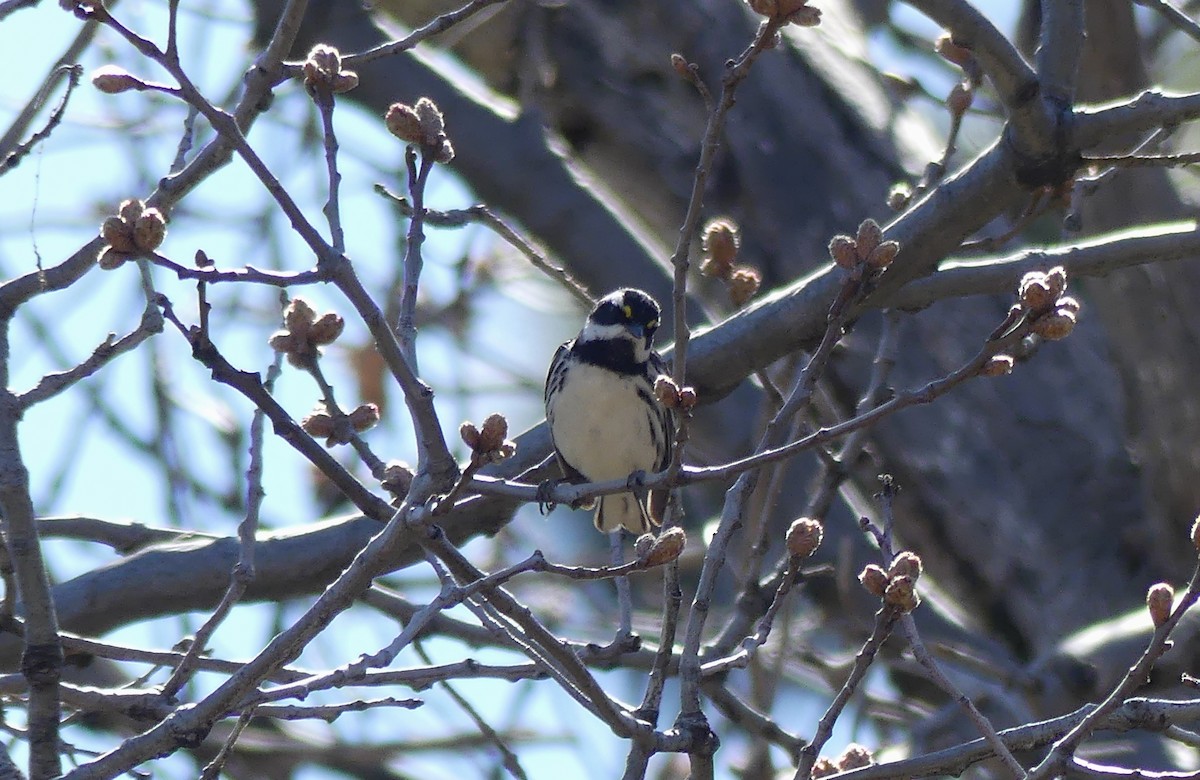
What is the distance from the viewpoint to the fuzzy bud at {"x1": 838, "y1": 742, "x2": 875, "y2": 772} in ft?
8.69

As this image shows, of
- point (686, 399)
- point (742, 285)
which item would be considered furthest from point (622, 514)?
point (686, 399)

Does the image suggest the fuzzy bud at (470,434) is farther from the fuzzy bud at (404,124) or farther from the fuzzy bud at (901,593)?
the fuzzy bud at (901,593)

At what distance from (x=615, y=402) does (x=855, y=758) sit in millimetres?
1845

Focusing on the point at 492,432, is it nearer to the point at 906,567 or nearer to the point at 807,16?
the point at 906,567

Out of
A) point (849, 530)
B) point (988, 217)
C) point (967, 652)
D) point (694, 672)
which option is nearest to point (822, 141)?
point (849, 530)

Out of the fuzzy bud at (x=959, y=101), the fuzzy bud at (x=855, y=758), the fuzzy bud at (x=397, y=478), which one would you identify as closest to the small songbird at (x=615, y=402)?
the fuzzy bud at (x=959, y=101)

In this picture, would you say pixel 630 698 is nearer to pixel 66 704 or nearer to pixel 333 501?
pixel 333 501

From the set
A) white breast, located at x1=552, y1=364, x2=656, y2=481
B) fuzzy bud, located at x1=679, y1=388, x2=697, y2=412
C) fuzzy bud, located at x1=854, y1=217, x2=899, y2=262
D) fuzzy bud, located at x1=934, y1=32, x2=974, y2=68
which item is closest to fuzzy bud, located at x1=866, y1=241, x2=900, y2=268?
fuzzy bud, located at x1=854, y1=217, x2=899, y2=262

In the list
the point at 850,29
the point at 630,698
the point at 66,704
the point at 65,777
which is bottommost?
the point at 65,777

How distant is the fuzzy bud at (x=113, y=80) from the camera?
7.42ft

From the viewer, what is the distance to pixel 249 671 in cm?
214

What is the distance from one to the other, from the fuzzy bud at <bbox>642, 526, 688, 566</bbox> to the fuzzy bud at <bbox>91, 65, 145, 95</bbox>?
0.98 meters

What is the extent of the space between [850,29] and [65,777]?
4866mm

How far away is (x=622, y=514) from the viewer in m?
4.34
